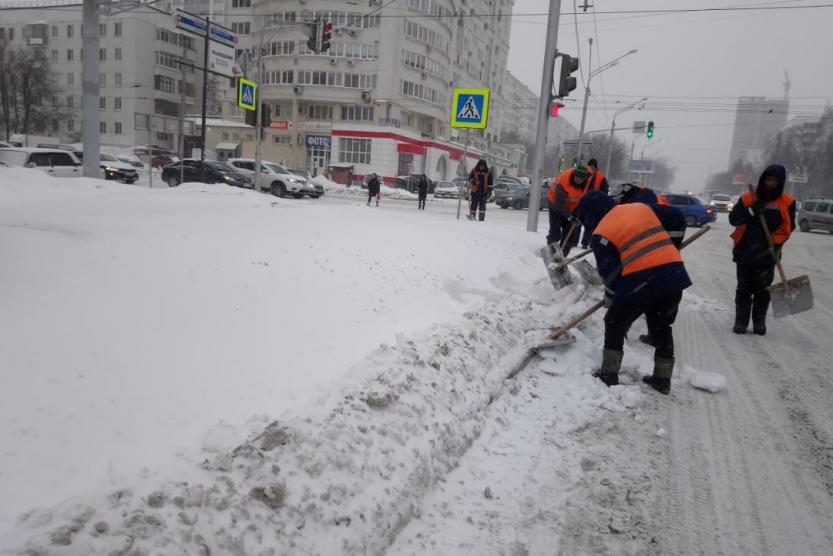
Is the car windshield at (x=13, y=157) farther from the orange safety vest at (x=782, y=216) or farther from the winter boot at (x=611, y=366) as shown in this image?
the orange safety vest at (x=782, y=216)

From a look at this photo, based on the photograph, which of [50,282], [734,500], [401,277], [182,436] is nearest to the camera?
[182,436]

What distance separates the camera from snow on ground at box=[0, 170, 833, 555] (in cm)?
207

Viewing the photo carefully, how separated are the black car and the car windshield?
5982 mm

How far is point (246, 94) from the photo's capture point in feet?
55.0

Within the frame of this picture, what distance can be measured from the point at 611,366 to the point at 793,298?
11.1 ft

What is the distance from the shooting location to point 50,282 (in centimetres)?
327

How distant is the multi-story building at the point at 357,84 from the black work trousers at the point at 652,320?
42.5 m

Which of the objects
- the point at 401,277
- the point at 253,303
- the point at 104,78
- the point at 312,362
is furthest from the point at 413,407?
the point at 104,78

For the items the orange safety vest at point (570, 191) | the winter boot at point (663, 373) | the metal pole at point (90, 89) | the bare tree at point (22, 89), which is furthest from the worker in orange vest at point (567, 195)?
the bare tree at point (22, 89)

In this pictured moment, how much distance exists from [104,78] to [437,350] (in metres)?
72.3

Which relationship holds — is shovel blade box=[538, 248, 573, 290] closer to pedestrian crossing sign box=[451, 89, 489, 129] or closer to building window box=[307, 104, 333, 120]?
pedestrian crossing sign box=[451, 89, 489, 129]

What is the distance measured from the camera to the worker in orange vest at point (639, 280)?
3953 millimetres

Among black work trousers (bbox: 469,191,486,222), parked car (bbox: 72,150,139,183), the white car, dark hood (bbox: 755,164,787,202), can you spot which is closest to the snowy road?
dark hood (bbox: 755,164,787,202)

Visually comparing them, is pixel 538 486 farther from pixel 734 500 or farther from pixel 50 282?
pixel 50 282
